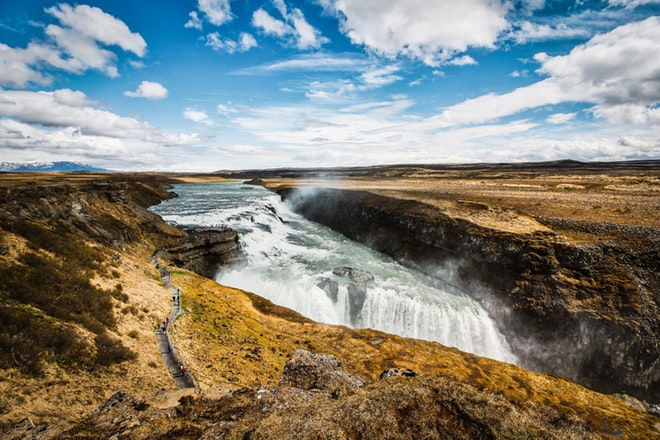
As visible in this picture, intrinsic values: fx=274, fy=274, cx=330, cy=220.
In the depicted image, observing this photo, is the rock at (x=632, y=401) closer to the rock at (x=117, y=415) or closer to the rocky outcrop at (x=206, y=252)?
the rock at (x=117, y=415)

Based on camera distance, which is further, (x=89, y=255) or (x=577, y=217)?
(x=577, y=217)

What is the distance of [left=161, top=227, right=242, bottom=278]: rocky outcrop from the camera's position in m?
32.2

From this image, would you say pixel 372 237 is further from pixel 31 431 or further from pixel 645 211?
pixel 31 431

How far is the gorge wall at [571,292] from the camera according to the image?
20922 mm

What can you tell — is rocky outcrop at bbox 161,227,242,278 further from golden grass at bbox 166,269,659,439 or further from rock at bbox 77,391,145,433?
rock at bbox 77,391,145,433

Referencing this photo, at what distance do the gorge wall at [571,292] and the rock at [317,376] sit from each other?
22.5 meters

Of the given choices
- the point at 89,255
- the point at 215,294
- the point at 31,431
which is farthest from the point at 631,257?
the point at 89,255

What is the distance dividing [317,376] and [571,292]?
2668 cm

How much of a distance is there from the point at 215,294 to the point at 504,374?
74.0ft

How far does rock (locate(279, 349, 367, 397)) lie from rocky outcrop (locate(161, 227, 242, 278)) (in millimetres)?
26260

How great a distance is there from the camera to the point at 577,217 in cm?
3177

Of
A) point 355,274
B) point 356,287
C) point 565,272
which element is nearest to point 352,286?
point 356,287

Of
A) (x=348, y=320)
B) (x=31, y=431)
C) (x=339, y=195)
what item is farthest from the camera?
(x=339, y=195)

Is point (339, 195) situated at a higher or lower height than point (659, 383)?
higher
